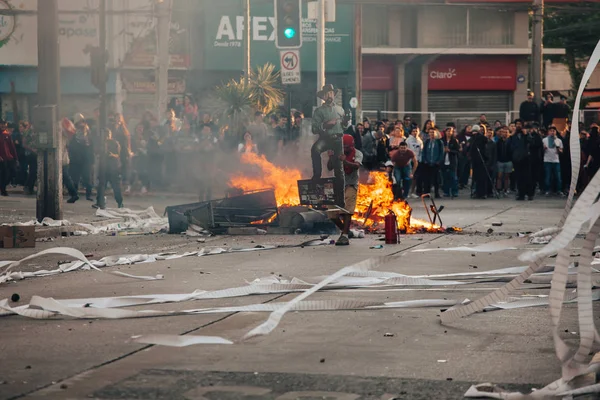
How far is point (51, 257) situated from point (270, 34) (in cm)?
3276

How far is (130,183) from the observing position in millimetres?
28547

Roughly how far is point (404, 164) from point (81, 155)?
7.00 meters

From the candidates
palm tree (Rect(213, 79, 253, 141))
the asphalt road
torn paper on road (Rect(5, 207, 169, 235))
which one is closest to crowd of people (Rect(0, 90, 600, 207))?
palm tree (Rect(213, 79, 253, 141))

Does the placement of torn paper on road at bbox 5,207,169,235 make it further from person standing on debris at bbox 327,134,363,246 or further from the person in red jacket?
the person in red jacket

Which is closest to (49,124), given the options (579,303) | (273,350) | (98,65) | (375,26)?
(98,65)

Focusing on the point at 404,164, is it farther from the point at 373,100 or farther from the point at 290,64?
the point at 373,100

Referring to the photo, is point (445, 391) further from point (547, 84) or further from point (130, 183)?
point (547, 84)

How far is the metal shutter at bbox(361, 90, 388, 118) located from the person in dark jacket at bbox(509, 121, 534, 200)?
766 inches

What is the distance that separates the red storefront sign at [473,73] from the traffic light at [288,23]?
27.0m

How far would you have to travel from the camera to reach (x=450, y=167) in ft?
97.0

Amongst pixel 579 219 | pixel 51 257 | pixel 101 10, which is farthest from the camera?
pixel 101 10

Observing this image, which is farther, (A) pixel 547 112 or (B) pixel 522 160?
(A) pixel 547 112

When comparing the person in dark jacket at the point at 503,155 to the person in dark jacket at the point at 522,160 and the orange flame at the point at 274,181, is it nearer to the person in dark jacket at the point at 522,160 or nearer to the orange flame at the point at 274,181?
the person in dark jacket at the point at 522,160

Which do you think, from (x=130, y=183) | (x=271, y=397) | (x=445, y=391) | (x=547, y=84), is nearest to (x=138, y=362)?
(x=271, y=397)
